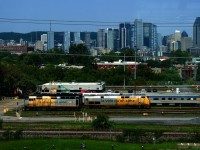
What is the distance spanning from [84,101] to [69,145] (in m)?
21.0

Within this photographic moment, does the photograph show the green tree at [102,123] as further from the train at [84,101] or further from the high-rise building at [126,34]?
the high-rise building at [126,34]

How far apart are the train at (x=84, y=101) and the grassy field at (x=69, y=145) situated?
58.7 feet

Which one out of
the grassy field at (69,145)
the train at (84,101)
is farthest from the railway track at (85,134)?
the train at (84,101)

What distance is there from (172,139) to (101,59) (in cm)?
10280

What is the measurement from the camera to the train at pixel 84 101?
39.7m

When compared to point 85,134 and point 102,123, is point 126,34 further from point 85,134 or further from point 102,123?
point 85,134

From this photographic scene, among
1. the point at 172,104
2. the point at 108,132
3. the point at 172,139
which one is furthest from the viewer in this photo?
the point at 172,104

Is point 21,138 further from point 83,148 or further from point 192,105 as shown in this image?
point 192,105

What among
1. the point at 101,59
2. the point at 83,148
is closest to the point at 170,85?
the point at 83,148

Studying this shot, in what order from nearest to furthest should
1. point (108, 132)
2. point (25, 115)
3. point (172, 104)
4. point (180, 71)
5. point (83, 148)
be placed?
1. point (83, 148)
2. point (108, 132)
3. point (25, 115)
4. point (172, 104)
5. point (180, 71)

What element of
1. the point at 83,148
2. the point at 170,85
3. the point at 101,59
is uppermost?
the point at 101,59

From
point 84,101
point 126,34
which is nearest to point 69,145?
point 84,101

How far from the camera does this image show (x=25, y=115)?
3519cm

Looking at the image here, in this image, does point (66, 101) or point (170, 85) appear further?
point (170, 85)
